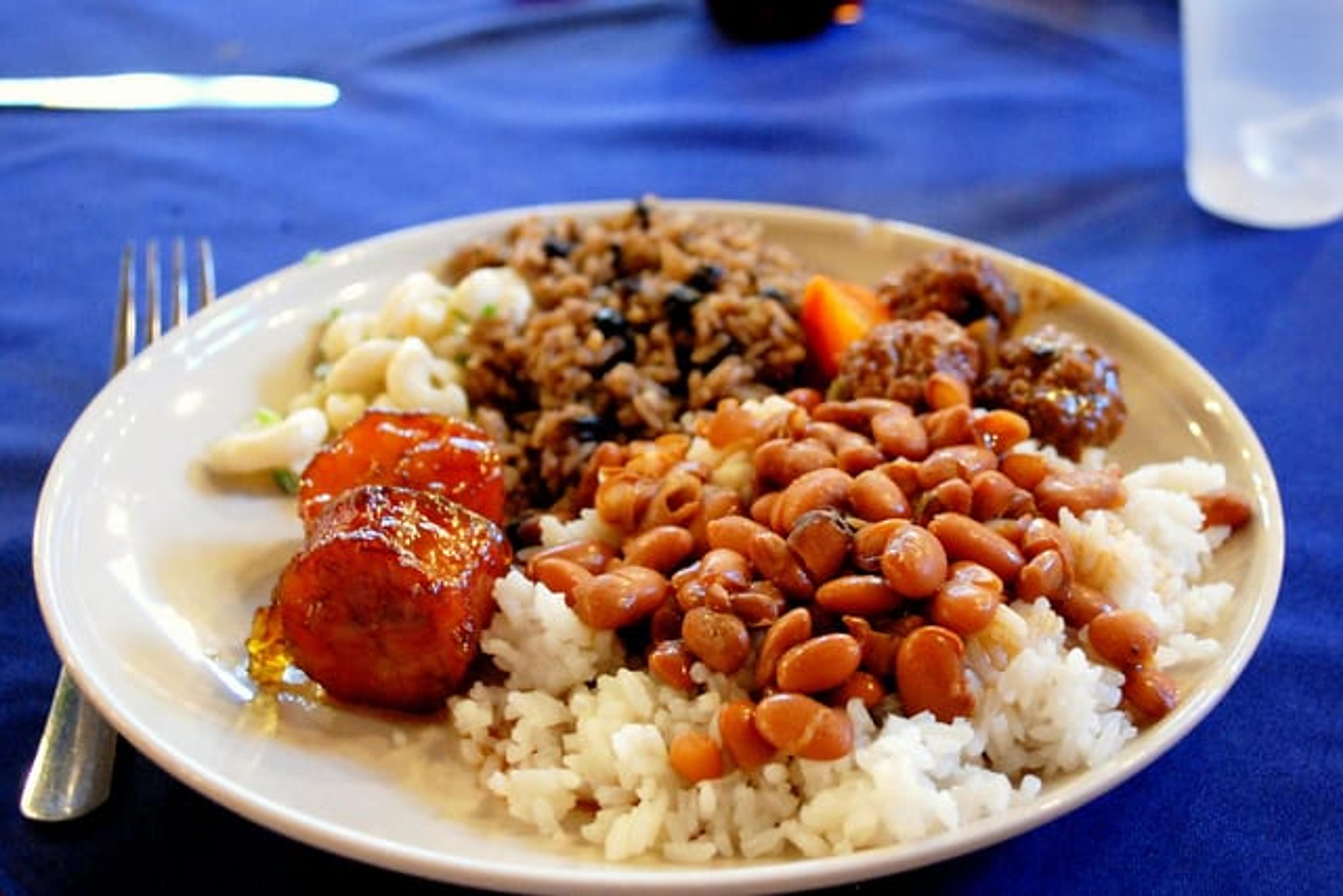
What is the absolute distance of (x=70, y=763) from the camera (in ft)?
6.61

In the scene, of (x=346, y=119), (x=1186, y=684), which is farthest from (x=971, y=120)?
(x=1186, y=684)

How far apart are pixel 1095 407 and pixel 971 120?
191 cm

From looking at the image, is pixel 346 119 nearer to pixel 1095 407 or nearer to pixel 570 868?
pixel 1095 407

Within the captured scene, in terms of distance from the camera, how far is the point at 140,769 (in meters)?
2.04

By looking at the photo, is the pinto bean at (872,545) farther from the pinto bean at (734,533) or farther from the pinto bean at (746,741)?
the pinto bean at (746,741)

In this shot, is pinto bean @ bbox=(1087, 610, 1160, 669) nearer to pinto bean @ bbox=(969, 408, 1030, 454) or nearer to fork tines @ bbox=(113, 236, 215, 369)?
pinto bean @ bbox=(969, 408, 1030, 454)

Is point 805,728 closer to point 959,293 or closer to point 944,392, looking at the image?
point 944,392

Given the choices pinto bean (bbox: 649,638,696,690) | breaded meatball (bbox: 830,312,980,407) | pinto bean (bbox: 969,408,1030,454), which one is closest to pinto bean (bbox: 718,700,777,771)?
pinto bean (bbox: 649,638,696,690)

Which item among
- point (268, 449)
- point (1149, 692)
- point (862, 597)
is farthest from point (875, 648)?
point (268, 449)

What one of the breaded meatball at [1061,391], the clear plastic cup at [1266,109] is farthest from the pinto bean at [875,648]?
the clear plastic cup at [1266,109]

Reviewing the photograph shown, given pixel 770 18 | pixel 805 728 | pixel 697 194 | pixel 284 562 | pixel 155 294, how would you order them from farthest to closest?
1. pixel 770 18
2. pixel 697 194
3. pixel 155 294
4. pixel 284 562
5. pixel 805 728

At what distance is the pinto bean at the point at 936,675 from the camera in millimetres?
1828

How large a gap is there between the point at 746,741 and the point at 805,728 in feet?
0.27

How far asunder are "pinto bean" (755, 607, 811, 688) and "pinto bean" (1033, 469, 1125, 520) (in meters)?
0.50
